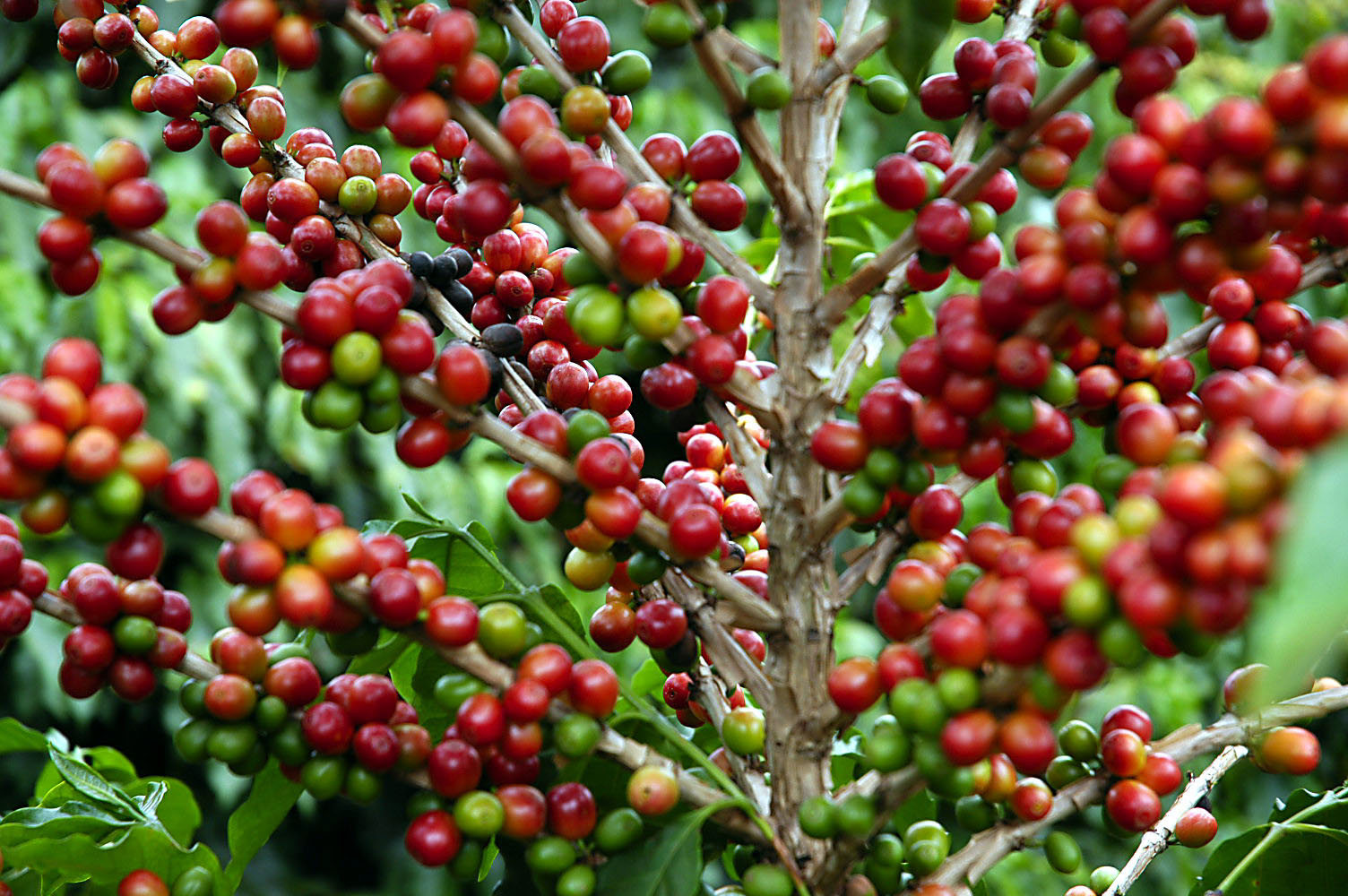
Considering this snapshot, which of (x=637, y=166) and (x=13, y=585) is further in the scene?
(x=637, y=166)

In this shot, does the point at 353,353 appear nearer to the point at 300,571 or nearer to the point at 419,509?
the point at 300,571

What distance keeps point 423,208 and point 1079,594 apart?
619 millimetres

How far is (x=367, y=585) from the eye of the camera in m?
0.60

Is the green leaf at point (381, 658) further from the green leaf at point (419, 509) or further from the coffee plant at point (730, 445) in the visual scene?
the green leaf at point (419, 509)

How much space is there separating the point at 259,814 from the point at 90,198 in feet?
1.37

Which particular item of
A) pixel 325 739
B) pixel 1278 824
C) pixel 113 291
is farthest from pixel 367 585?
pixel 113 291

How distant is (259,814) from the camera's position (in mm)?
749

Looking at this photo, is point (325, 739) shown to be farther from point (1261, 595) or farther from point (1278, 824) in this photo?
point (1278, 824)

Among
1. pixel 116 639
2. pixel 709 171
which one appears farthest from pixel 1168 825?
pixel 116 639

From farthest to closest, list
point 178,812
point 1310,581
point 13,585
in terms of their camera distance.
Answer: point 178,812 < point 13,585 < point 1310,581

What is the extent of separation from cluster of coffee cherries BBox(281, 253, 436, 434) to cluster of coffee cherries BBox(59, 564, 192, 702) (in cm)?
16

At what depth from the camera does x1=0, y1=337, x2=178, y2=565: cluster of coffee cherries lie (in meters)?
0.52

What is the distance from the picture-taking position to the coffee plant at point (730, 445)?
51cm

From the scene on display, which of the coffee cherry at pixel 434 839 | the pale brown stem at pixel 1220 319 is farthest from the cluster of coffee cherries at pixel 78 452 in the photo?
the pale brown stem at pixel 1220 319
